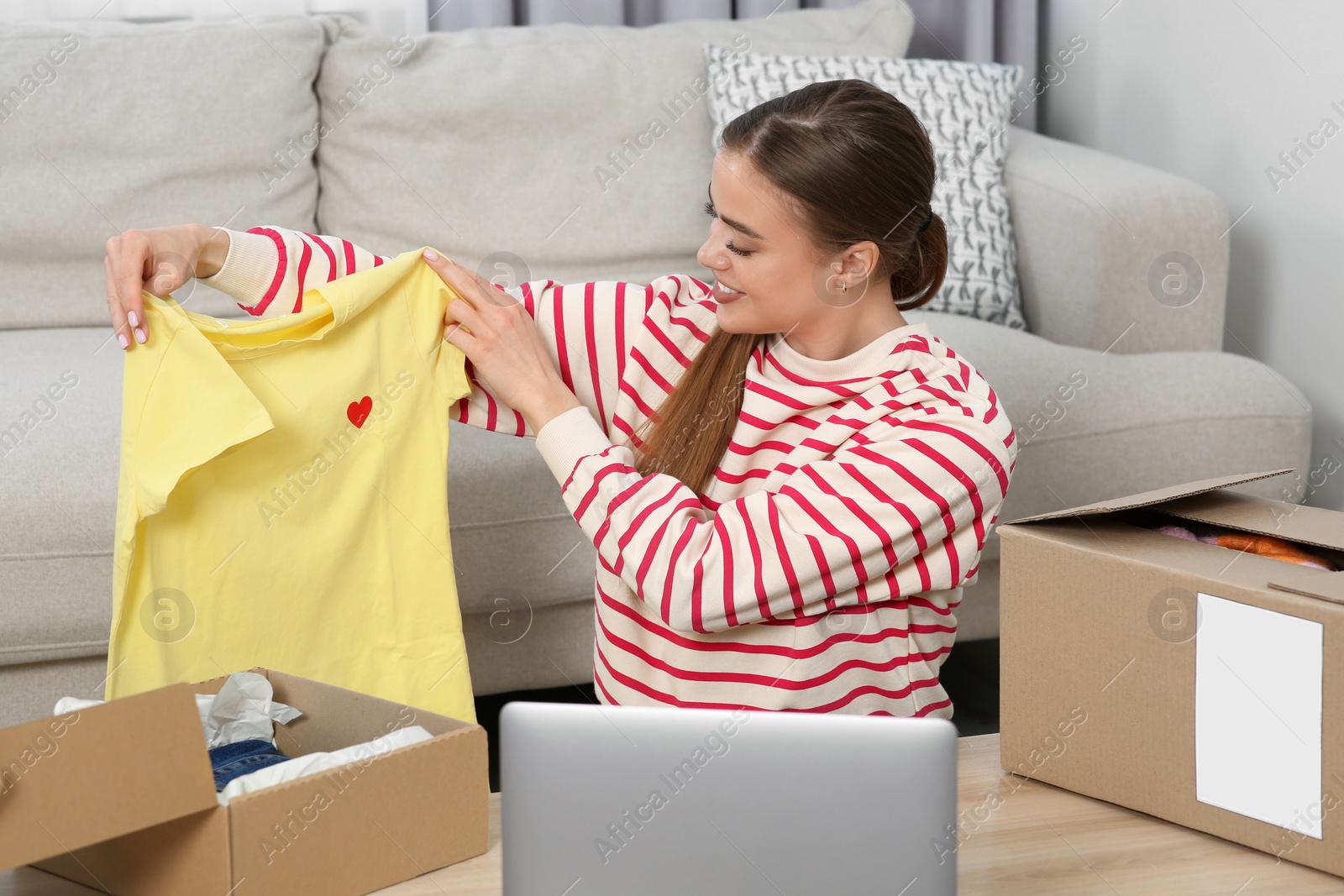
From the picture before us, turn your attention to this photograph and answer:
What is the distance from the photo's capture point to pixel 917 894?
59 cm

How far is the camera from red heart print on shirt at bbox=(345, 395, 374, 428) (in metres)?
1.07

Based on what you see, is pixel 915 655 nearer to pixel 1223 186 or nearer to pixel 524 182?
pixel 524 182

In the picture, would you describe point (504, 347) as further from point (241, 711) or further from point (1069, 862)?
point (1069, 862)

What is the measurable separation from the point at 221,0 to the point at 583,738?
6.40ft

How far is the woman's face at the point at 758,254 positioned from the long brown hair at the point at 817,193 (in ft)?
0.04

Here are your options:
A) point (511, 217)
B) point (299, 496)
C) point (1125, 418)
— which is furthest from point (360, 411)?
point (1125, 418)

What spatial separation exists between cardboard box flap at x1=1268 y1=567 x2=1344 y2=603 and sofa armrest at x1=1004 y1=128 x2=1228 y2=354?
120 cm

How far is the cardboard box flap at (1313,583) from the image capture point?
0.71 m

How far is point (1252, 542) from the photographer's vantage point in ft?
2.65

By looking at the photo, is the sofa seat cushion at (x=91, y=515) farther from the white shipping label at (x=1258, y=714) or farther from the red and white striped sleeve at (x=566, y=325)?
the white shipping label at (x=1258, y=714)

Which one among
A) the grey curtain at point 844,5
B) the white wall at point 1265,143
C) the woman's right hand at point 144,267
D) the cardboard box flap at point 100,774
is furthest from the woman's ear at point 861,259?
the grey curtain at point 844,5

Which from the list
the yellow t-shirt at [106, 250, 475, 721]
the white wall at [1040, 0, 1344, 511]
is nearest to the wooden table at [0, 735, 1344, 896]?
the yellow t-shirt at [106, 250, 475, 721]

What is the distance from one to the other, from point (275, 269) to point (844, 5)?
66.1 inches

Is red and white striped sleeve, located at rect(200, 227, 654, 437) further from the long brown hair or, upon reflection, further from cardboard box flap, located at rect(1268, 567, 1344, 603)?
cardboard box flap, located at rect(1268, 567, 1344, 603)
